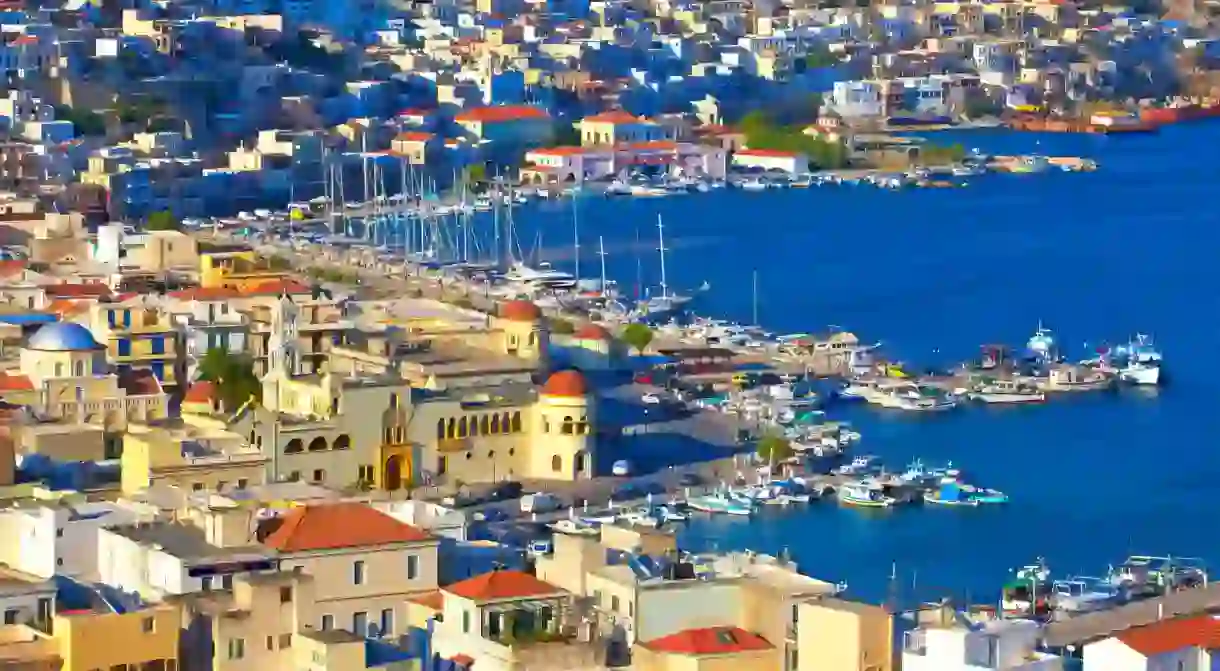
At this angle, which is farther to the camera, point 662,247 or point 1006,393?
point 662,247

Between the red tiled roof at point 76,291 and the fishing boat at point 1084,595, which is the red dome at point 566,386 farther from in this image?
the red tiled roof at point 76,291

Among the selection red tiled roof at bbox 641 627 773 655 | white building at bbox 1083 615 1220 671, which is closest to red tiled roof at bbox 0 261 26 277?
red tiled roof at bbox 641 627 773 655

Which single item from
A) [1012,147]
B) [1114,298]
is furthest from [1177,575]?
[1012,147]

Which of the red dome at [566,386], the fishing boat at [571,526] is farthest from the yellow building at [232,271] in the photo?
the fishing boat at [571,526]

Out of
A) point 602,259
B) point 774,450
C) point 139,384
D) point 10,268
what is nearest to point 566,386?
point 774,450

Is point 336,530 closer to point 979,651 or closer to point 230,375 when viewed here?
point 979,651
